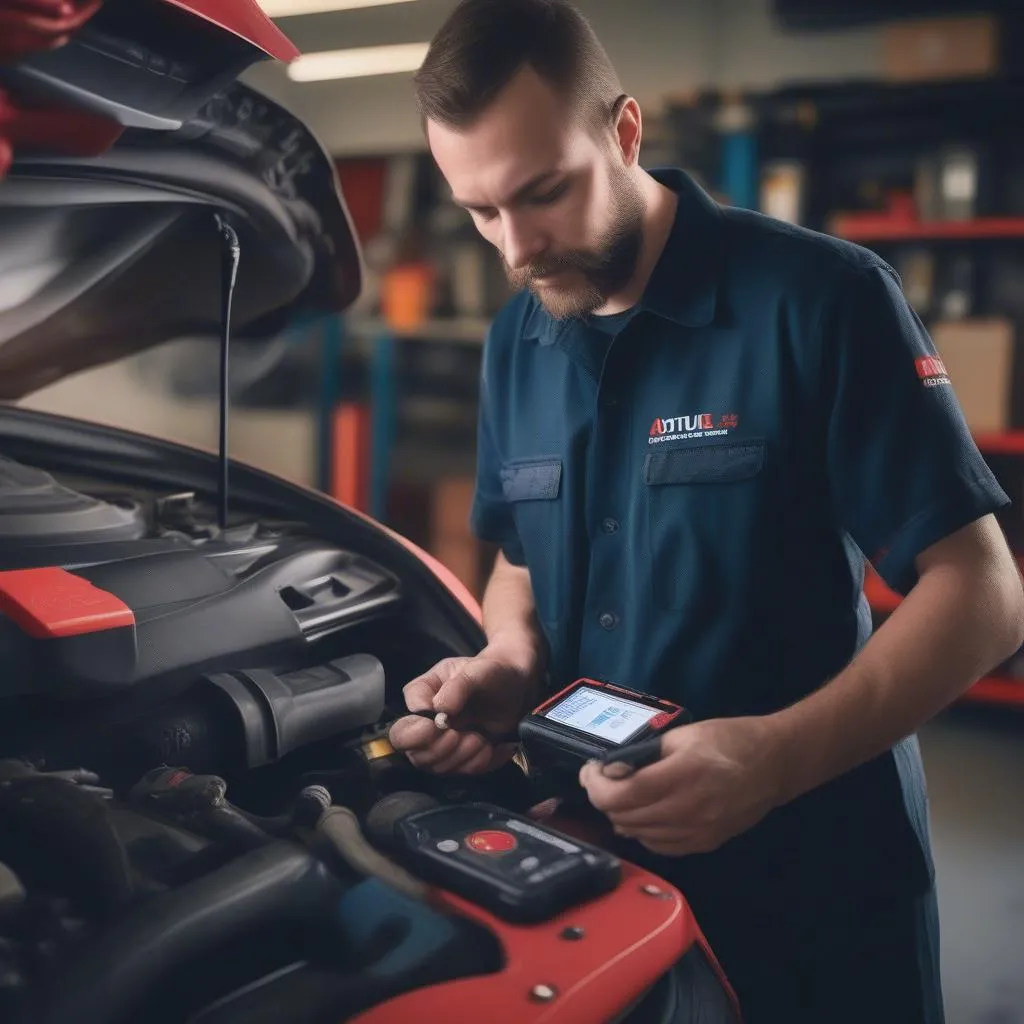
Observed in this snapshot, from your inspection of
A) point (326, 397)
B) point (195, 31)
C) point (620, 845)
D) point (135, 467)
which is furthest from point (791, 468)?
point (326, 397)

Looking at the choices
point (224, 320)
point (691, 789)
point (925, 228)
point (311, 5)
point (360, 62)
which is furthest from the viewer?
point (360, 62)

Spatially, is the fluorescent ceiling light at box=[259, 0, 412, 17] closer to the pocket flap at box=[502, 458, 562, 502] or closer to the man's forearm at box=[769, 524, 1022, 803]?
the pocket flap at box=[502, 458, 562, 502]

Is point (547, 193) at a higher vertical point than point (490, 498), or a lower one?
higher

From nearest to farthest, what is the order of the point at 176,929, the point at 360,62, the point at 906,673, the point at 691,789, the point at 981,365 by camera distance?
the point at 176,929 → the point at 691,789 → the point at 906,673 → the point at 981,365 → the point at 360,62

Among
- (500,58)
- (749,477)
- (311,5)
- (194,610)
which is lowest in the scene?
(194,610)

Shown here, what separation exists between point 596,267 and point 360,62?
16.8 feet

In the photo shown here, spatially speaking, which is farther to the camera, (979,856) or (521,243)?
(979,856)

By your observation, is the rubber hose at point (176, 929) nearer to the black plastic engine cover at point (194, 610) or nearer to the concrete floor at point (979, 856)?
the black plastic engine cover at point (194, 610)

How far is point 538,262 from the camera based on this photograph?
958 millimetres

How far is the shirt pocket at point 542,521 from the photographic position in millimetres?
1091

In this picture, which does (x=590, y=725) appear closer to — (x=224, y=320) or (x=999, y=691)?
(x=224, y=320)

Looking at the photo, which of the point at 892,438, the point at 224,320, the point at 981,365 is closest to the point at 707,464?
the point at 892,438

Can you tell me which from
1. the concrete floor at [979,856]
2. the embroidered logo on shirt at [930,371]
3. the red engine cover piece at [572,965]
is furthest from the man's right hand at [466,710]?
the concrete floor at [979,856]

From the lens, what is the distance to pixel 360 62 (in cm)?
557
